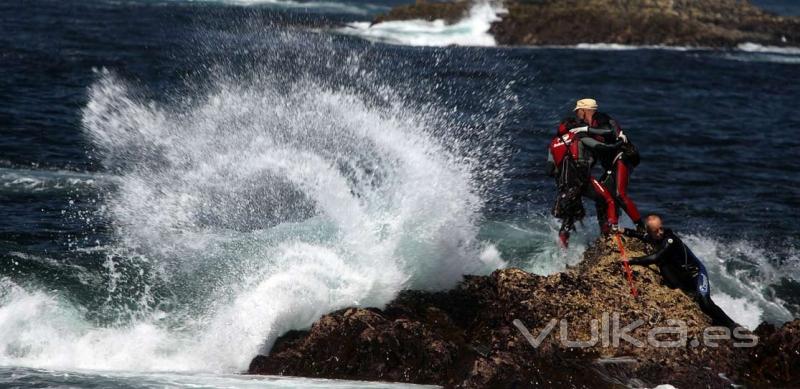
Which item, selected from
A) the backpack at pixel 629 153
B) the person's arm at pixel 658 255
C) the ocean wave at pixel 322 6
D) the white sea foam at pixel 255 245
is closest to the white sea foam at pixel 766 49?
the ocean wave at pixel 322 6

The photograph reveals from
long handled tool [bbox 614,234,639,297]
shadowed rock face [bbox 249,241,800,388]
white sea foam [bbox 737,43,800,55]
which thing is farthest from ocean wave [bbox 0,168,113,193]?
white sea foam [bbox 737,43,800,55]

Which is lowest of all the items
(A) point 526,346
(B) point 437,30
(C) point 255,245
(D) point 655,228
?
(A) point 526,346

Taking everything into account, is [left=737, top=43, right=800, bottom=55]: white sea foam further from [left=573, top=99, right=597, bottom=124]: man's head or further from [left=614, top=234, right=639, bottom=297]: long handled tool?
[left=614, top=234, right=639, bottom=297]: long handled tool

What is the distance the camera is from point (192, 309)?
13.7m

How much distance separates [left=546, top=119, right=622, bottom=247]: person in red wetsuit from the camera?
14.7 meters

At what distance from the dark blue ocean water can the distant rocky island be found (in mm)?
2470

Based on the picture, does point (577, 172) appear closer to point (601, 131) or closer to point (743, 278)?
point (601, 131)

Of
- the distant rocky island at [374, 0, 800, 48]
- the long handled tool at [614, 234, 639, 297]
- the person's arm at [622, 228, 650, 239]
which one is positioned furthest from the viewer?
the distant rocky island at [374, 0, 800, 48]

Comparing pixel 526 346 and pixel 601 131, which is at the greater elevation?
pixel 601 131

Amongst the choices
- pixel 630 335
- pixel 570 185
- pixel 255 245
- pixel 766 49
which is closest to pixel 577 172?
pixel 570 185

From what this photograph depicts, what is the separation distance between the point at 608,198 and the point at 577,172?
554 millimetres

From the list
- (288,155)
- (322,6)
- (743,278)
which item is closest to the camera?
(743,278)

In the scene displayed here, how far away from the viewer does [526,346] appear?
11.8 meters

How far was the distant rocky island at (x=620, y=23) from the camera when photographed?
4806 centimetres
